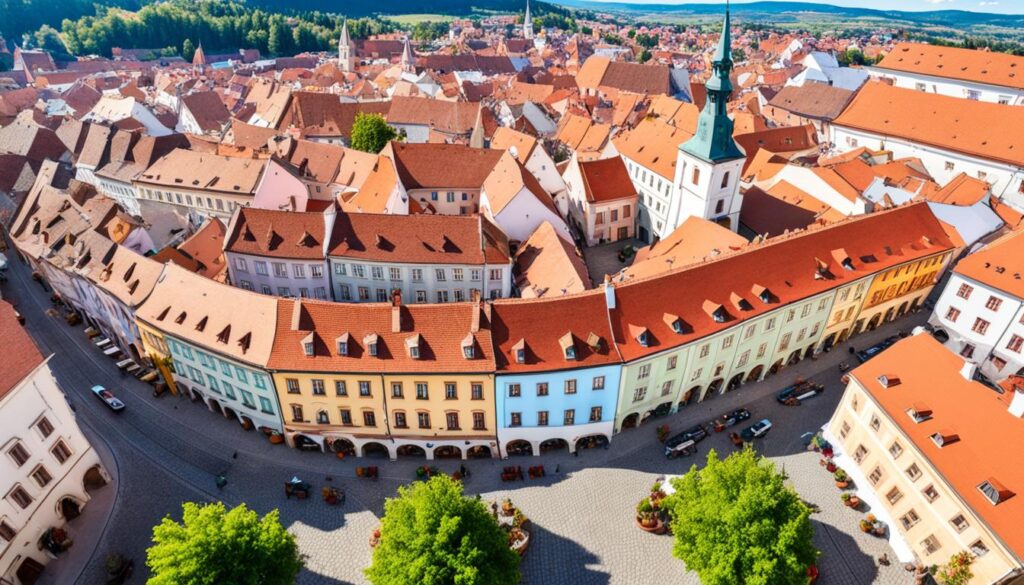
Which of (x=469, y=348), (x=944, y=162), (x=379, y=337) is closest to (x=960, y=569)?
(x=469, y=348)

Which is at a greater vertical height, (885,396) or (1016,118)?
(1016,118)

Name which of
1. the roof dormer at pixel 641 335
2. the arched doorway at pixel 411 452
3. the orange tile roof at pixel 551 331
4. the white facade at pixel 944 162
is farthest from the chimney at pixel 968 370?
the white facade at pixel 944 162

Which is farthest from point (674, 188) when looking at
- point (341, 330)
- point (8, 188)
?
point (8, 188)

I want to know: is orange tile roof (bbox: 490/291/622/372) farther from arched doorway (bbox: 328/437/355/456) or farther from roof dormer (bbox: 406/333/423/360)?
arched doorway (bbox: 328/437/355/456)

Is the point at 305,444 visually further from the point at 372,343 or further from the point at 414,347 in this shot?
the point at 414,347

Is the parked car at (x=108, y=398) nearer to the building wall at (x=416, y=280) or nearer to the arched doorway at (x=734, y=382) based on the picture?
the building wall at (x=416, y=280)

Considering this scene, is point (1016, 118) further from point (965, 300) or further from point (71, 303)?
point (71, 303)
